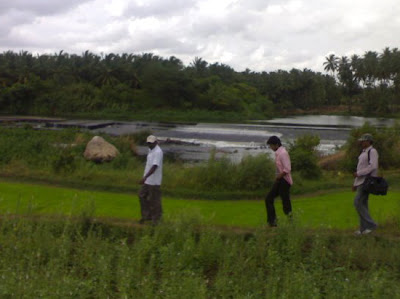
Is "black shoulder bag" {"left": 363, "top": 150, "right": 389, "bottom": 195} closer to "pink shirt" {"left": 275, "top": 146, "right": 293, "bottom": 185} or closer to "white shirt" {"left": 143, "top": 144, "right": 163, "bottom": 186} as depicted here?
"pink shirt" {"left": 275, "top": 146, "right": 293, "bottom": 185}

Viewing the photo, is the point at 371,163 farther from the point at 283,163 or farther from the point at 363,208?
the point at 283,163

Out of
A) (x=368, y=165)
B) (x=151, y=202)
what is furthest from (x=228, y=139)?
(x=368, y=165)

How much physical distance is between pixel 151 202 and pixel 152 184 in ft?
1.22

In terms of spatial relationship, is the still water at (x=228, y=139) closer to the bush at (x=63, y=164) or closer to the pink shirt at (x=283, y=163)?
the bush at (x=63, y=164)

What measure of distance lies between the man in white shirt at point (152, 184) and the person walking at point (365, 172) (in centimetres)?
354

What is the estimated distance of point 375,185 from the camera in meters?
8.21

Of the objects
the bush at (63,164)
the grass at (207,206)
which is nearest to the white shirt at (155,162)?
the grass at (207,206)

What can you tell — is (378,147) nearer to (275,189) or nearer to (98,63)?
→ (275,189)

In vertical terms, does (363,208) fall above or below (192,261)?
above

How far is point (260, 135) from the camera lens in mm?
37406

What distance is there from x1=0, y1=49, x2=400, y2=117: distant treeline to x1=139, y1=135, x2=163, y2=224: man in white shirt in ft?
174

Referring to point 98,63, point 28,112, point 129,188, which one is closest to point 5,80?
→ point 28,112

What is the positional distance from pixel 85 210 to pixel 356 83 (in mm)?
81515

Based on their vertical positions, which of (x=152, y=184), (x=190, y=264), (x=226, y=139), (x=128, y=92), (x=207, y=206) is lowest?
(x=207, y=206)
